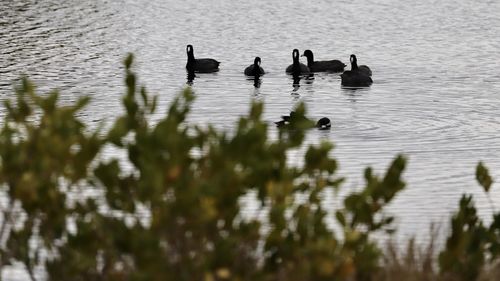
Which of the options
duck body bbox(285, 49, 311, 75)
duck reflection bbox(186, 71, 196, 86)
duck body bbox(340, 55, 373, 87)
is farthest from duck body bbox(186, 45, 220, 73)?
duck body bbox(340, 55, 373, 87)

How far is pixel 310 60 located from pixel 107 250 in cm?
3321

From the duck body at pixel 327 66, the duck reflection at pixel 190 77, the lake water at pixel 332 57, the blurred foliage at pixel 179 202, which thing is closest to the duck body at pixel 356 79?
the lake water at pixel 332 57

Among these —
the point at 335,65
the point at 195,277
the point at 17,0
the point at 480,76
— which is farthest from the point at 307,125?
the point at 17,0

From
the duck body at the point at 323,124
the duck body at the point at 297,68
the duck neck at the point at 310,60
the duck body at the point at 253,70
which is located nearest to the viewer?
the duck body at the point at 323,124

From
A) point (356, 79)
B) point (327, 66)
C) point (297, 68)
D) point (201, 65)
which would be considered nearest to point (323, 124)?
point (356, 79)

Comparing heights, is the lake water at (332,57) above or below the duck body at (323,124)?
below

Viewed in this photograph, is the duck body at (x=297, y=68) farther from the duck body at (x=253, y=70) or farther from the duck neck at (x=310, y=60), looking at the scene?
the duck neck at (x=310, y=60)

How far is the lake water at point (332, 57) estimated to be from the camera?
76.7ft

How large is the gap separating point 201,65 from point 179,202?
31981mm

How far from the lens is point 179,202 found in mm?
7441

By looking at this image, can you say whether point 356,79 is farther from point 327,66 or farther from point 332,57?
point 332,57

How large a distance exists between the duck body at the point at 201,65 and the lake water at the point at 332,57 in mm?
655

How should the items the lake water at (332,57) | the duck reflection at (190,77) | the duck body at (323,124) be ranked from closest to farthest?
the lake water at (332,57)
the duck body at (323,124)
the duck reflection at (190,77)

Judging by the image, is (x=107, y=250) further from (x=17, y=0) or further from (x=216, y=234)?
(x=17, y=0)
